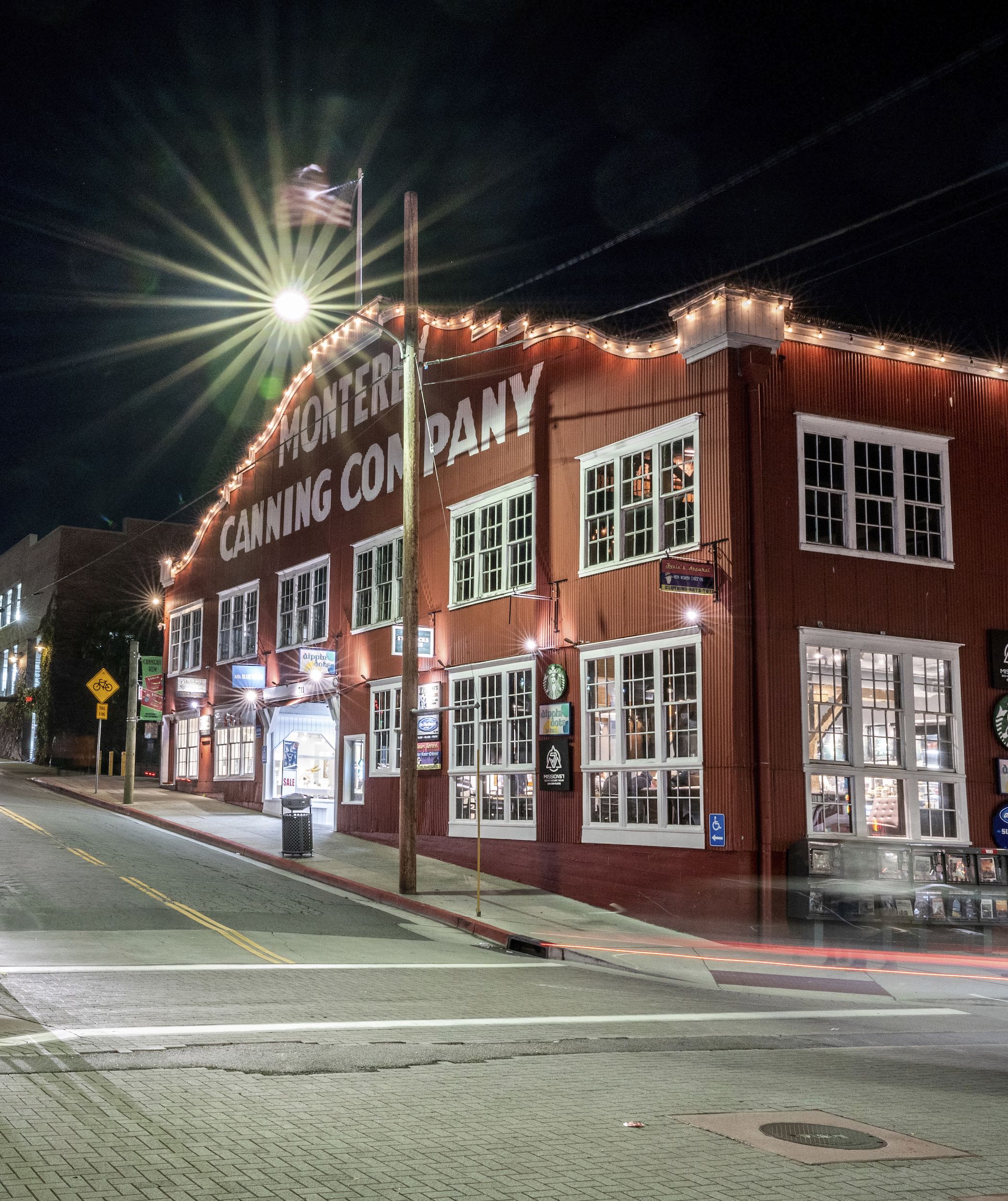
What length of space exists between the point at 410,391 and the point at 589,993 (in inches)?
436

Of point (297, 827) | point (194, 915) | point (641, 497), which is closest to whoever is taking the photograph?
point (194, 915)

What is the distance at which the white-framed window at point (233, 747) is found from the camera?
114 ft

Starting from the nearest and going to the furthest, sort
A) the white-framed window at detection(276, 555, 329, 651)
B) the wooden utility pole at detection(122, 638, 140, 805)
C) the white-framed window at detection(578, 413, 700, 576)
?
the white-framed window at detection(578, 413, 700, 576) < the white-framed window at detection(276, 555, 329, 651) < the wooden utility pole at detection(122, 638, 140, 805)

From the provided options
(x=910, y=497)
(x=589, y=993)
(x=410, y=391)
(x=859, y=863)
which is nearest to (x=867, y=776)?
(x=859, y=863)

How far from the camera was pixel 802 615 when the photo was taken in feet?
61.6

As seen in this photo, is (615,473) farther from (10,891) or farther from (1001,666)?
(10,891)

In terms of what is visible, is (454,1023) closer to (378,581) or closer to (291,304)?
(291,304)

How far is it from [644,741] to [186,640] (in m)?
25.1

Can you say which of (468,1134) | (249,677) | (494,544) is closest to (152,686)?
(249,677)

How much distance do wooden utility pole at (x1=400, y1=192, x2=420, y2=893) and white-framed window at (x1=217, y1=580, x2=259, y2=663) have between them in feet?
50.4

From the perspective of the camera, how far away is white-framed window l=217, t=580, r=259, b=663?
35688 mm

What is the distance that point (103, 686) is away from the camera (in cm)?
3766

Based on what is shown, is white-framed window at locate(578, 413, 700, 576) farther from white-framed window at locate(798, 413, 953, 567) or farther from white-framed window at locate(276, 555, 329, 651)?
white-framed window at locate(276, 555, 329, 651)

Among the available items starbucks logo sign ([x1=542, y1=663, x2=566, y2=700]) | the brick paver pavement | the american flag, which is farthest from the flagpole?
the brick paver pavement
